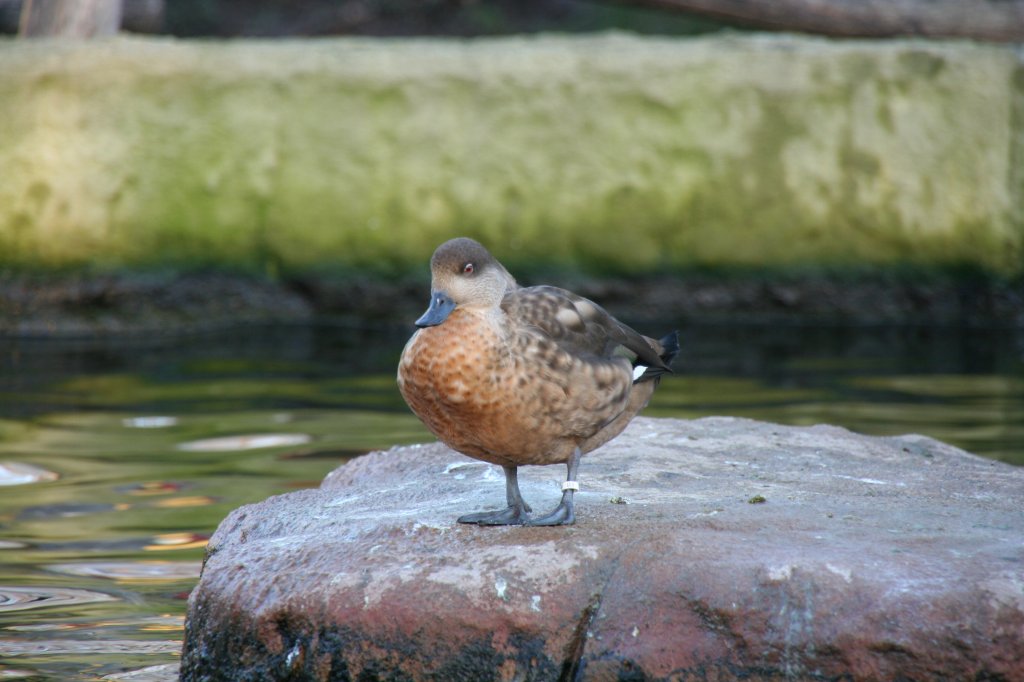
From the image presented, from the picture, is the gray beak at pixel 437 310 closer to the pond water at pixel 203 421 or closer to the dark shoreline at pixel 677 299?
the pond water at pixel 203 421

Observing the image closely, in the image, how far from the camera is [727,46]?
920cm

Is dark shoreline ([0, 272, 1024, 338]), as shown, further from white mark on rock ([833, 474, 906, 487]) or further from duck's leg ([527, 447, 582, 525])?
duck's leg ([527, 447, 582, 525])

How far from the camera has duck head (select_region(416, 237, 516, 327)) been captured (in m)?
3.21

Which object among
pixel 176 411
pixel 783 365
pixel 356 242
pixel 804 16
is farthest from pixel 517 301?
pixel 804 16

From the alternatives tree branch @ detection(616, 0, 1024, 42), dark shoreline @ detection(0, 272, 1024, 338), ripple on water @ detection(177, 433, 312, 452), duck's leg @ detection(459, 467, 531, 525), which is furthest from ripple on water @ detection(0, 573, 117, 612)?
tree branch @ detection(616, 0, 1024, 42)

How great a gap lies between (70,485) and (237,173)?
3.89m

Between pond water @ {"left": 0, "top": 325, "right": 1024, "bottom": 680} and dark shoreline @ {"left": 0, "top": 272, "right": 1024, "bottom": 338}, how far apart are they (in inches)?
6.8

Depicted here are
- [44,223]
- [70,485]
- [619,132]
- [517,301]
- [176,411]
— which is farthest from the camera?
[619,132]

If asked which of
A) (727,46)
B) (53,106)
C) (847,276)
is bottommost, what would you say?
(847,276)

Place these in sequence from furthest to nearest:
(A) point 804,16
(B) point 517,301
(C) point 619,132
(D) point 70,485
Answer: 1. (A) point 804,16
2. (C) point 619,132
3. (D) point 70,485
4. (B) point 517,301

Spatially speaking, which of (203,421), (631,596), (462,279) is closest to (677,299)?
(203,421)

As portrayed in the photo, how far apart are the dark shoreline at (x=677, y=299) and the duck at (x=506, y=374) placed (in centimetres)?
552

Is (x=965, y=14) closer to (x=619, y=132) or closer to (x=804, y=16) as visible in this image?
(x=804, y=16)

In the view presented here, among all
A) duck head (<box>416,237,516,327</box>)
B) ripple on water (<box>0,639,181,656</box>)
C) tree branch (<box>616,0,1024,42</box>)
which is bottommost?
ripple on water (<box>0,639,181,656</box>)
